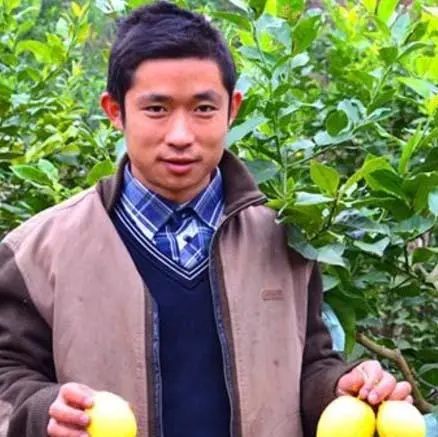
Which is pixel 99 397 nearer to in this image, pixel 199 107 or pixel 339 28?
pixel 199 107

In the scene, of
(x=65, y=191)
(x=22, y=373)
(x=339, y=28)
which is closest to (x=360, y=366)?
(x=22, y=373)

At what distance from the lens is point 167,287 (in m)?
1.63

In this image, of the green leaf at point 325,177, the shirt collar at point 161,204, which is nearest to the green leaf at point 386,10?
the green leaf at point 325,177

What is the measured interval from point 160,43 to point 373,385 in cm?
58

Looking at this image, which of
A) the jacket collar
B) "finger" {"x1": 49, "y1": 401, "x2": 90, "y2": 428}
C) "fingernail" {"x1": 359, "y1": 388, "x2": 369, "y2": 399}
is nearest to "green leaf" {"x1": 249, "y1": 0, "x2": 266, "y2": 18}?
the jacket collar

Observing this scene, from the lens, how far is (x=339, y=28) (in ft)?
8.11

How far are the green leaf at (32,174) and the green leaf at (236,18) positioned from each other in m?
0.45

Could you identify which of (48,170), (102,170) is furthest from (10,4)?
(102,170)

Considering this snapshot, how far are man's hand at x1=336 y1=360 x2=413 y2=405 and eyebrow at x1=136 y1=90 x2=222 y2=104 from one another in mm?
449

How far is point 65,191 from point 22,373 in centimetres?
67

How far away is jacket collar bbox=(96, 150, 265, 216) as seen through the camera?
5.48 feet

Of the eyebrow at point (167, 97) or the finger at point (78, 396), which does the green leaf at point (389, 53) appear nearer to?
the eyebrow at point (167, 97)

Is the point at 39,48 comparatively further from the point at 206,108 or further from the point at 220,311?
the point at 220,311

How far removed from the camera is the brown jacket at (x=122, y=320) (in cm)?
156
